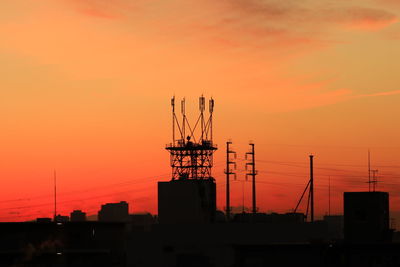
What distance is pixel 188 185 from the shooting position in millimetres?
149625

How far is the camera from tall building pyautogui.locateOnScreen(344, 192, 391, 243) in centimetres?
12038

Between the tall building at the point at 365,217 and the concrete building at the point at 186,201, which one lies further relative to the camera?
the concrete building at the point at 186,201

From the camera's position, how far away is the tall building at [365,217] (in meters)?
120

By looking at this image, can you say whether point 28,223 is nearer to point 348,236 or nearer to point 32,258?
point 32,258

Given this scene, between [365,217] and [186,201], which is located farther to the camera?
[186,201]

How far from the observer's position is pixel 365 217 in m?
121

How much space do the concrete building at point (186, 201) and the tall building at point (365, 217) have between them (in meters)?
34.1

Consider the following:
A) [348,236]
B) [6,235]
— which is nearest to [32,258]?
Result: [6,235]

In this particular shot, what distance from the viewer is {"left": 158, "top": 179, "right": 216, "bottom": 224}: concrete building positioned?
491ft

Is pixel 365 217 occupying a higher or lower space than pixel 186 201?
lower

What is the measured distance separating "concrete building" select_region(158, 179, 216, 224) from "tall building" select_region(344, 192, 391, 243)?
34.1 m

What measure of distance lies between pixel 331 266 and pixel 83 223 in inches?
1176

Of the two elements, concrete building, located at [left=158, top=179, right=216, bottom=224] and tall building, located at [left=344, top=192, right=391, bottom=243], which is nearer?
tall building, located at [left=344, top=192, right=391, bottom=243]

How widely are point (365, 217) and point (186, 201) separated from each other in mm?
38142
